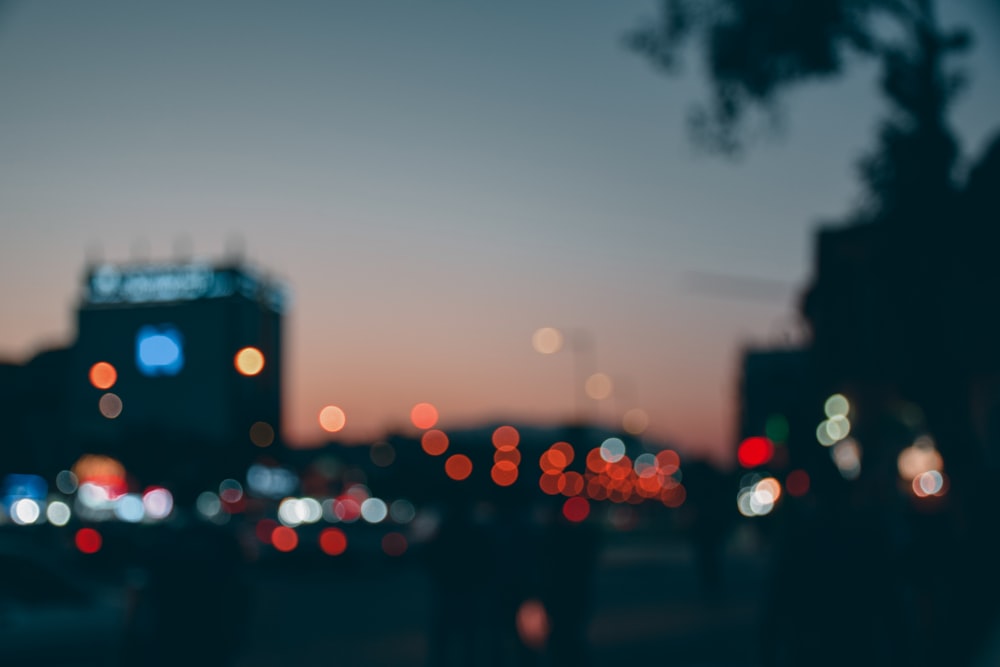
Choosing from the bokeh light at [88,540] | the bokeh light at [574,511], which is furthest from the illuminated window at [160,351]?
the bokeh light at [88,540]

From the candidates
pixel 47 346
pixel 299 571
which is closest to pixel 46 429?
pixel 47 346

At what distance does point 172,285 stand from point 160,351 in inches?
126

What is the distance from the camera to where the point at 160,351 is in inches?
680

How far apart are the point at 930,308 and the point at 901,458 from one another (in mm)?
28583

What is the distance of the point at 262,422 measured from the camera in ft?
55.7

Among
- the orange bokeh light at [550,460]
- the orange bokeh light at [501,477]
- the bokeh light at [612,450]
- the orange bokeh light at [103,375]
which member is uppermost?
the bokeh light at [612,450]

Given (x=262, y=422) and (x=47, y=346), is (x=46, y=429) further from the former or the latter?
(x=262, y=422)

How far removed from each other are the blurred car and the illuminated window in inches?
259

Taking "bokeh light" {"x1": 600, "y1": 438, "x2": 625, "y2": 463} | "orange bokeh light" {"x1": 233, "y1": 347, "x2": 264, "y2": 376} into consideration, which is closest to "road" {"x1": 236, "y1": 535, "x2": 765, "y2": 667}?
"orange bokeh light" {"x1": 233, "y1": 347, "x2": 264, "y2": 376}

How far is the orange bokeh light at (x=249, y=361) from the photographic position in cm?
1612

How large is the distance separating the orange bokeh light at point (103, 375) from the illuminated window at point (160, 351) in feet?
1.42

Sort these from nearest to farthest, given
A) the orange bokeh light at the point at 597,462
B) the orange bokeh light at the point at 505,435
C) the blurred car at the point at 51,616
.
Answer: the blurred car at the point at 51,616
the orange bokeh light at the point at 505,435
the orange bokeh light at the point at 597,462

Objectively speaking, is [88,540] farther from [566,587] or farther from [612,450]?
[612,450]

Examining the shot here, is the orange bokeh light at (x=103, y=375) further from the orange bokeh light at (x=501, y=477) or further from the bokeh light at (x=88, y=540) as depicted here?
the bokeh light at (x=88, y=540)
